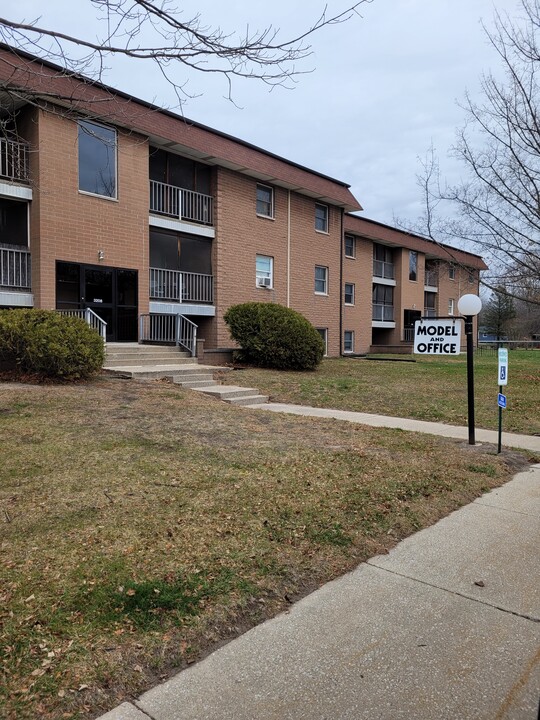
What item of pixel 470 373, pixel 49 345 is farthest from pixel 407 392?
pixel 49 345

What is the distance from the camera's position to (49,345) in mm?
10117

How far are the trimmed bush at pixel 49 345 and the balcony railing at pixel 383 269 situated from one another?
22.1 meters

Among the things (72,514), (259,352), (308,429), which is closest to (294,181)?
(259,352)

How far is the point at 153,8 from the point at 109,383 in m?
7.78

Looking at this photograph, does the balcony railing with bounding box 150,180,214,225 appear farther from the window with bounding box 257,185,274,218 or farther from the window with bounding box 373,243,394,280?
the window with bounding box 373,243,394,280

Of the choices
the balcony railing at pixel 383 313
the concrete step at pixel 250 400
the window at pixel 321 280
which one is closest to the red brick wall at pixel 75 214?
the concrete step at pixel 250 400

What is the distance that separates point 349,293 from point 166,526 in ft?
80.4

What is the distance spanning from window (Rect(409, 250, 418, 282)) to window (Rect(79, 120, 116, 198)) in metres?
21.5

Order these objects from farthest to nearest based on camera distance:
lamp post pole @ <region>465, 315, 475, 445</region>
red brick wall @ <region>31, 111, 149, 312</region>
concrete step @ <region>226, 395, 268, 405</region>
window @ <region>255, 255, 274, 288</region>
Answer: window @ <region>255, 255, 274, 288</region>
red brick wall @ <region>31, 111, 149, 312</region>
concrete step @ <region>226, 395, 268, 405</region>
lamp post pole @ <region>465, 315, 475, 445</region>

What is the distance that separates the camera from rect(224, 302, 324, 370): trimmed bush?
15.6 m

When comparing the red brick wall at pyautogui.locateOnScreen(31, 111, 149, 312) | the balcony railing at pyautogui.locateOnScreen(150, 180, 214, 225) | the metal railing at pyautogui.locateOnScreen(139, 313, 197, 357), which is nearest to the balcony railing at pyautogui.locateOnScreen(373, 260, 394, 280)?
the balcony railing at pyautogui.locateOnScreen(150, 180, 214, 225)

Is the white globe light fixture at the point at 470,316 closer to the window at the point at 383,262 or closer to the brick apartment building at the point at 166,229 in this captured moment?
the brick apartment building at the point at 166,229

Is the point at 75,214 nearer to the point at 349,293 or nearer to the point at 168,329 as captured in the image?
the point at 168,329

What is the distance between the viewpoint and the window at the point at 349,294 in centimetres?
2731
